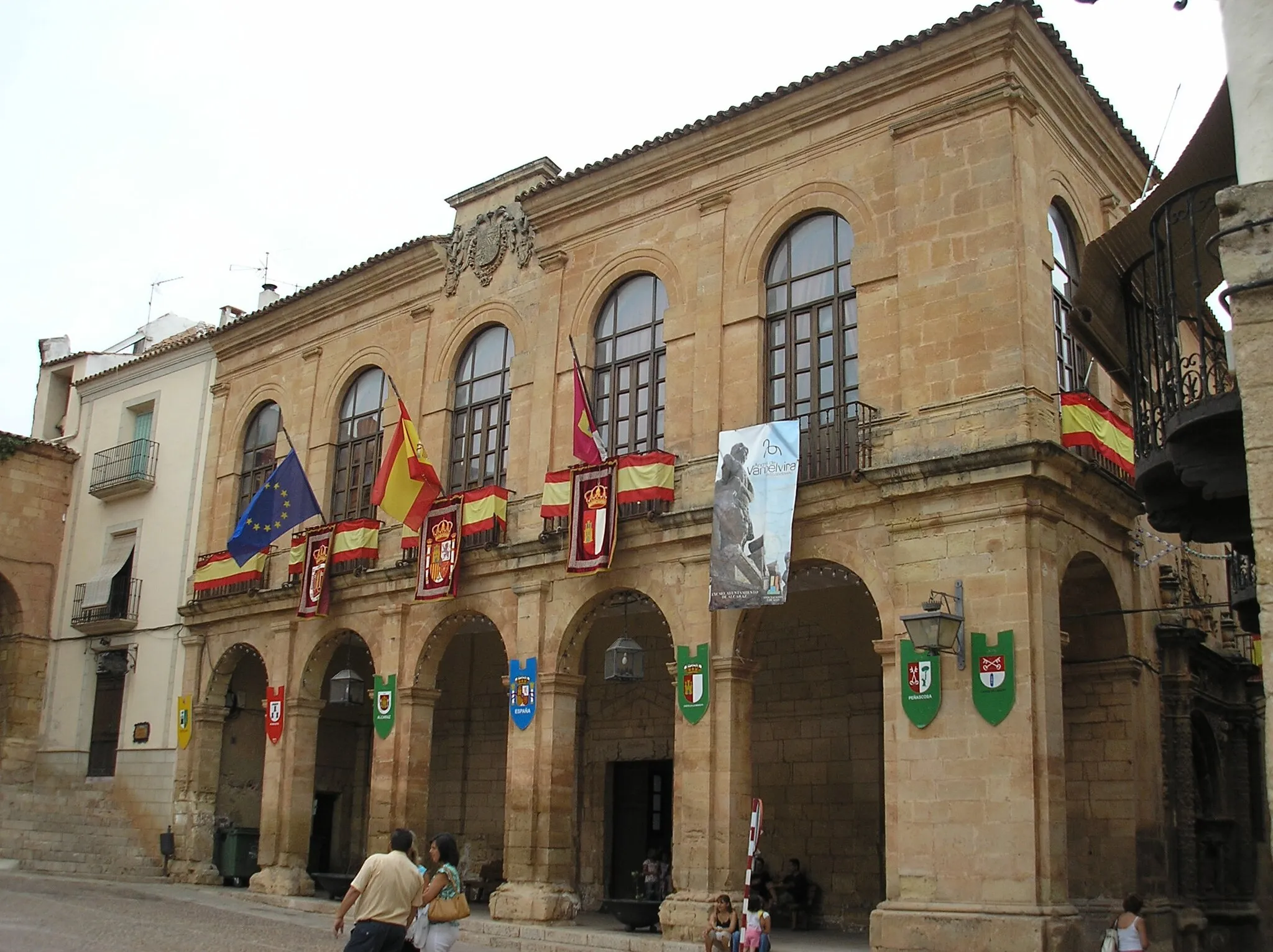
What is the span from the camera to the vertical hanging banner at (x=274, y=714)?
21.2 m

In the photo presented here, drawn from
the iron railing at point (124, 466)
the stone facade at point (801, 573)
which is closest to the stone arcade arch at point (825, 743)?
the stone facade at point (801, 573)

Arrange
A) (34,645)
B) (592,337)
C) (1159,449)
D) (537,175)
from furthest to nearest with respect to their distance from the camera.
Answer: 1. (34,645)
2. (537,175)
3. (592,337)
4. (1159,449)

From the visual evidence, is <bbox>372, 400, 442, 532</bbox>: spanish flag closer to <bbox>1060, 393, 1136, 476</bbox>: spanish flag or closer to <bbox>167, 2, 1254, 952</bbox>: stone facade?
<bbox>167, 2, 1254, 952</bbox>: stone facade

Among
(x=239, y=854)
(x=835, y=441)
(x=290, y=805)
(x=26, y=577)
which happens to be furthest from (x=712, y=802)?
(x=26, y=577)

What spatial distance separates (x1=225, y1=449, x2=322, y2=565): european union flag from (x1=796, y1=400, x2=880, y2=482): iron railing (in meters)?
8.50

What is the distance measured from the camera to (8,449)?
26891mm

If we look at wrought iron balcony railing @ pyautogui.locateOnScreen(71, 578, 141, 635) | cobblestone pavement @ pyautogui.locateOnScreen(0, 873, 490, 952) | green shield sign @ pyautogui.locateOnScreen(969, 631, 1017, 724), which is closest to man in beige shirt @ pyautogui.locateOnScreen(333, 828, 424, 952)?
cobblestone pavement @ pyautogui.locateOnScreen(0, 873, 490, 952)

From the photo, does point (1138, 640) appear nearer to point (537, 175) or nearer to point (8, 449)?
point (537, 175)

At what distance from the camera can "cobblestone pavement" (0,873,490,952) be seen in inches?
552

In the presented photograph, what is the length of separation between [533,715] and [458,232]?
7.82 meters

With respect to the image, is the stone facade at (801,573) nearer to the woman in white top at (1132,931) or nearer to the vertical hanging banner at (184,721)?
the vertical hanging banner at (184,721)

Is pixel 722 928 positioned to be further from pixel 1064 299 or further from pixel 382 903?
pixel 1064 299

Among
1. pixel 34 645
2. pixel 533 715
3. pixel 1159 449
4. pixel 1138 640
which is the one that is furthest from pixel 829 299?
pixel 34 645

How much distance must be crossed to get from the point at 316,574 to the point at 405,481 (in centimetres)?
282
